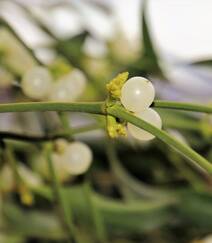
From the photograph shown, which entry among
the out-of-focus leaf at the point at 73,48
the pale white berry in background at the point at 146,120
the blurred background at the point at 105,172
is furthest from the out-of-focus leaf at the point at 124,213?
the pale white berry in background at the point at 146,120

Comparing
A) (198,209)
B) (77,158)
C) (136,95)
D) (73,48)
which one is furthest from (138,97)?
(73,48)

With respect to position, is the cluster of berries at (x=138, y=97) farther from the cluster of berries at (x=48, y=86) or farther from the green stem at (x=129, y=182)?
the green stem at (x=129, y=182)

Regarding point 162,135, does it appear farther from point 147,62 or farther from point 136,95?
point 147,62

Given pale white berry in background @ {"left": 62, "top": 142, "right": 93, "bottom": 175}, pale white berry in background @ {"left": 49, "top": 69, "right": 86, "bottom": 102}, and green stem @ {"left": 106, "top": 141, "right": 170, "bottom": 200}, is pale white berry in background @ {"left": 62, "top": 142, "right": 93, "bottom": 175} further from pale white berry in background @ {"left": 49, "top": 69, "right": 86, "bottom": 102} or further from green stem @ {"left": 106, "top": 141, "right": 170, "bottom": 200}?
green stem @ {"left": 106, "top": 141, "right": 170, "bottom": 200}

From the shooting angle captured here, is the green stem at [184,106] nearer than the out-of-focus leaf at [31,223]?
Yes

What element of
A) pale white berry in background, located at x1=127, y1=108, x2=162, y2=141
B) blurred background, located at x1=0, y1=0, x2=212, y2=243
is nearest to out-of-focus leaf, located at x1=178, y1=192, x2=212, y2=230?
blurred background, located at x1=0, y1=0, x2=212, y2=243

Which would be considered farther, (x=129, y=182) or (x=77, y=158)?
(x=129, y=182)

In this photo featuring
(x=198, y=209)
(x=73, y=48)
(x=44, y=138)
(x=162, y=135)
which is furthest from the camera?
(x=73, y=48)
